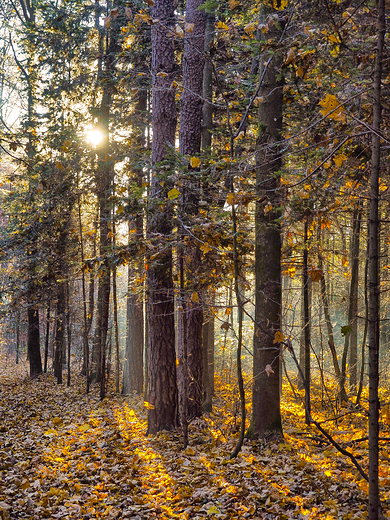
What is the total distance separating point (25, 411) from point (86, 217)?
24.2 feet

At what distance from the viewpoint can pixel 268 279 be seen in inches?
260

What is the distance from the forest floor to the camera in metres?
4.30

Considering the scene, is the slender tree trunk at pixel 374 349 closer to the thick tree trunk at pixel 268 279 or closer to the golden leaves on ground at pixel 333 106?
the golden leaves on ground at pixel 333 106

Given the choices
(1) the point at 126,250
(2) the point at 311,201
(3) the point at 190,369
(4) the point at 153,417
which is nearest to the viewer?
(2) the point at 311,201

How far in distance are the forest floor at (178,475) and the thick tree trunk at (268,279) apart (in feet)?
1.56

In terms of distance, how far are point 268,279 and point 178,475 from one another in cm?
325

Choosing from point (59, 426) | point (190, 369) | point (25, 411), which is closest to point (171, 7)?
point (190, 369)

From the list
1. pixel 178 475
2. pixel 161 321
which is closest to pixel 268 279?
pixel 161 321

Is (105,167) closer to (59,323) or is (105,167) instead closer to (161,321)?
(161,321)

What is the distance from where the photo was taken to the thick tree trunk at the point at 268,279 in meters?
6.46

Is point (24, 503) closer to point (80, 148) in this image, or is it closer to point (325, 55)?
point (325, 55)

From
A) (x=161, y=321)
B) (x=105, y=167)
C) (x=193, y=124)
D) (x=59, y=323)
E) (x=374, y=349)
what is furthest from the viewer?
(x=59, y=323)

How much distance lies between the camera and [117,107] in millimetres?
12594

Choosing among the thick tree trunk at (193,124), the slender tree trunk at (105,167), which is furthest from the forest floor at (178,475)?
the slender tree trunk at (105,167)
